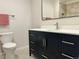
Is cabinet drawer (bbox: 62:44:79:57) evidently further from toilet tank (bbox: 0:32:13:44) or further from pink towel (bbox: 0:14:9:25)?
pink towel (bbox: 0:14:9:25)

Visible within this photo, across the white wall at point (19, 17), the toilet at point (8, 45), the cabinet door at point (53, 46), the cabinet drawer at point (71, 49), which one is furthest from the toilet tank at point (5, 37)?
the cabinet drawer at point (71, 49)

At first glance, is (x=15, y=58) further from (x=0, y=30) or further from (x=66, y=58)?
(x=66, y=58)

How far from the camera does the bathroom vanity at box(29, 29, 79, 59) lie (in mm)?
1525

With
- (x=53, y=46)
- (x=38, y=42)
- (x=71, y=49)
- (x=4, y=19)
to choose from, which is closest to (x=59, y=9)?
A: (x=38, y=42)

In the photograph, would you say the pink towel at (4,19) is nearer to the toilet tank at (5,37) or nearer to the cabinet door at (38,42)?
the toilet tank at (5,37)

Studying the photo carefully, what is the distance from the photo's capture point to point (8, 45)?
8.51 ft

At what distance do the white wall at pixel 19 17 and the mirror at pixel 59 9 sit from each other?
2.23 feet

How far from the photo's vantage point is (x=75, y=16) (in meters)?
2.20

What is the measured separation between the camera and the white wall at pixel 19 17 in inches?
122

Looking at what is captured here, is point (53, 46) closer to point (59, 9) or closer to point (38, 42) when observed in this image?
point (38, 42)

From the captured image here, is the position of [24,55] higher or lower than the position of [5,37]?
lower

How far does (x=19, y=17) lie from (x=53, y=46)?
185 centimetres

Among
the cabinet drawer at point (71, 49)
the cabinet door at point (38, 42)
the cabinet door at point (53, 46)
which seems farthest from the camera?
the cabinet door at point (38, 42)

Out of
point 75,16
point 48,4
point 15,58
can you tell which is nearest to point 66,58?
point 75,16
